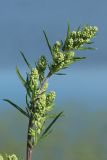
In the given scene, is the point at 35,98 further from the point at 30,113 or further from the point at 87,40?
the point at 87,40

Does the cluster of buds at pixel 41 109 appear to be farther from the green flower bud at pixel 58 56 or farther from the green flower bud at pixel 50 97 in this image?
the green flower bud at pixel 58 56

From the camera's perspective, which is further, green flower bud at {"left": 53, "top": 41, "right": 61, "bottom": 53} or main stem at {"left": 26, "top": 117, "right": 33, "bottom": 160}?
green flower bud at {"left": 53, "top": 41, "right": 61, "bottom": 53}

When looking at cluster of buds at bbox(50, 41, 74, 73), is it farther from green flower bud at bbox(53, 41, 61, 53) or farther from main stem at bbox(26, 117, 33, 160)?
main stem at bbox(26, 117, 33, 160)

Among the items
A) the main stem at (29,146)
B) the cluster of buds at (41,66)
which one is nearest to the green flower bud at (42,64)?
the cluster of buds at (41,66)

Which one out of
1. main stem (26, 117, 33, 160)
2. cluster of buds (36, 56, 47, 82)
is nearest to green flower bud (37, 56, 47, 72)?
cluster of buds (36, 56, 47, 82)

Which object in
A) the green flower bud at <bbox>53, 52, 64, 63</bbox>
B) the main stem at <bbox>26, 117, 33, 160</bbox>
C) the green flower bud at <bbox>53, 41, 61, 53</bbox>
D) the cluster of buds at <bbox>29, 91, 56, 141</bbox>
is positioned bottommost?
the main stem at <bbox>26, 117, 33, 160</bbox>

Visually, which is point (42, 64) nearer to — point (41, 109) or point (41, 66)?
point (41, 66)

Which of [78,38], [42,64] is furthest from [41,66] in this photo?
[78,38]
